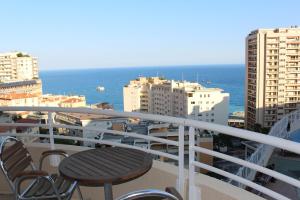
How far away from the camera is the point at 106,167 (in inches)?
72.9

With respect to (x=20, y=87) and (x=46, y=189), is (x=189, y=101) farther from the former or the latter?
(x=46, y=189)

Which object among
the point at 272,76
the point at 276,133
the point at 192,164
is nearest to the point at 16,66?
the point at 272,76

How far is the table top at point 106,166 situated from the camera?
5.55 feet

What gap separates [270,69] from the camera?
41312 millimetres

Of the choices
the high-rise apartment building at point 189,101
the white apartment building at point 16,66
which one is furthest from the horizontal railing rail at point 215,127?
the white apartment building at point 16,66

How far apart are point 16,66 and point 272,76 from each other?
5457cm

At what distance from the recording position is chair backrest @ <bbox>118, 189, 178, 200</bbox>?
1280mm

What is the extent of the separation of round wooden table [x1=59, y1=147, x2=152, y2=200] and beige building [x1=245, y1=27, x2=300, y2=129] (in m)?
39.2

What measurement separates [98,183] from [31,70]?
257ft

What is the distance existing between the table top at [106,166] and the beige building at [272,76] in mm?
39139

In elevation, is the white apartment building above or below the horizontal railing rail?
above

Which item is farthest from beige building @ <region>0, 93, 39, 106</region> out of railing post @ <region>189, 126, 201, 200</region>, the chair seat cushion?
railing post @ <region>189, 126, 201, 200</region>

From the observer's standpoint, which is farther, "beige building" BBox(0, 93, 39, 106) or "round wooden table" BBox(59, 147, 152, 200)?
"beige building" BBox(0, 93, 39, 106)

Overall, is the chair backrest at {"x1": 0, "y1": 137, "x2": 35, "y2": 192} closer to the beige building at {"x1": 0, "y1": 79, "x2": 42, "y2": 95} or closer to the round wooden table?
the round wooden table
